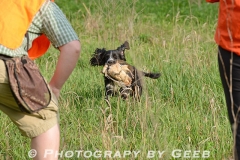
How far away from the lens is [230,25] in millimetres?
2592

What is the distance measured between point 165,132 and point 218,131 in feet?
1.17

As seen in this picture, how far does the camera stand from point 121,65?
172 inches

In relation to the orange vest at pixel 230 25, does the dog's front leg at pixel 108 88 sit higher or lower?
lower

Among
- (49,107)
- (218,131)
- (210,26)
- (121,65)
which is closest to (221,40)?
(49,107)

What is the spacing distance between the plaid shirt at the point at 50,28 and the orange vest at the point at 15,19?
0.03 m

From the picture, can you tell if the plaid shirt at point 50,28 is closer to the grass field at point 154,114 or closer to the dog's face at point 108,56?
the grass field at point 154,114

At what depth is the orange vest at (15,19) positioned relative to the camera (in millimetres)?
2426

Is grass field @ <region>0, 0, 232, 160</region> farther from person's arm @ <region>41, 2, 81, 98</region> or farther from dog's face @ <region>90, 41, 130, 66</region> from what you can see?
person's arm @ <region>41, 2, 81, 98</region>

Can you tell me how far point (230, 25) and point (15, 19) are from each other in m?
0.96

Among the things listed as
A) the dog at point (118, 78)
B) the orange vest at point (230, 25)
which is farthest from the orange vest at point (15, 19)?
the dog at point (118, 78)

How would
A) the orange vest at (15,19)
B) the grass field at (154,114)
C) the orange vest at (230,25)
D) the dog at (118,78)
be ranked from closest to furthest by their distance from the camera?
the orange vest at (15,19) → the orange vest at (230,25) → the grass field at (154,114) → the dog at (118,78)

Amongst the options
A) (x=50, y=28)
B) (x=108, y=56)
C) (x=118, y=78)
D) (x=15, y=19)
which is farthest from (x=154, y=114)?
(x=15, y=19)

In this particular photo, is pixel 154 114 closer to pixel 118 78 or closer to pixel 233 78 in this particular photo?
pixel 118 78

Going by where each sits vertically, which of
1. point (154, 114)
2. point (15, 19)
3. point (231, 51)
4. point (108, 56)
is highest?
point (15, 19)
